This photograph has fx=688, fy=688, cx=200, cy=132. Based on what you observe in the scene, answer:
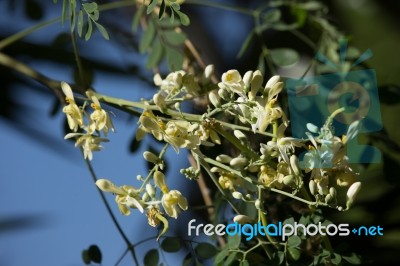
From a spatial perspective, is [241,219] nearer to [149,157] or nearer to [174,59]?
[149,157]

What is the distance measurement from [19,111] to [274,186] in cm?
78

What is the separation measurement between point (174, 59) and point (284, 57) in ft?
0.52

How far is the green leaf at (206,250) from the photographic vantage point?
2.32ft

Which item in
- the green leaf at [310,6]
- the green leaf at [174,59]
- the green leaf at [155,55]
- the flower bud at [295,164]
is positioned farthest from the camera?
the green leaf at [310,6]

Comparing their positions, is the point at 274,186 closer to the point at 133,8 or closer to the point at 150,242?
the point at 150,242

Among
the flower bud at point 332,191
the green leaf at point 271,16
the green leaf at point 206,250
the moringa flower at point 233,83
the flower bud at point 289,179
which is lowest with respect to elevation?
the green leaf at point 206,250

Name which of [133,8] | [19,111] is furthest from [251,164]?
[19,111]

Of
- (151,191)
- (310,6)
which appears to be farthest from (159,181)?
(310,6)

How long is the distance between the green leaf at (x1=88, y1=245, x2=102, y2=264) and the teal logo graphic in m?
0.27

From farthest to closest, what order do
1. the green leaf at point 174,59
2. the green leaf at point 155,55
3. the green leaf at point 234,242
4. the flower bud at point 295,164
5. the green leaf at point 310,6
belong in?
the green leaf at point 310,6 < the green leaf at point 155,55 < the green leaf at point 174,59 < the green leaf at point 234,242 < the flower bud at point 295,164

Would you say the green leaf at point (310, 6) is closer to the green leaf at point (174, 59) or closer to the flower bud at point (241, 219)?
the green leaf at point (174, 59)

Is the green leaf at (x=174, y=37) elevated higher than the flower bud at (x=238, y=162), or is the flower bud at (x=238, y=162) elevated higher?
the flower bud at (x=238, y=162)

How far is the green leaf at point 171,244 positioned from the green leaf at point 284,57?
276 mm

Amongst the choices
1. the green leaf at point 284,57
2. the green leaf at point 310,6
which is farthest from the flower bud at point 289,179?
the green leaf at point 310,6
